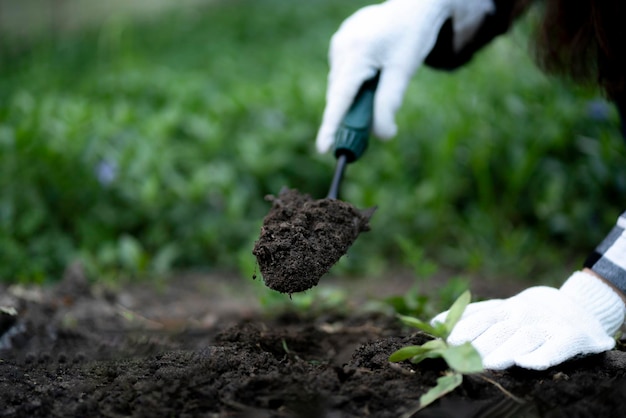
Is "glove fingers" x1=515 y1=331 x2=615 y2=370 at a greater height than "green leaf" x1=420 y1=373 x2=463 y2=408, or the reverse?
"glove fingers" x1=515 y1=331 x2=615 y2=370

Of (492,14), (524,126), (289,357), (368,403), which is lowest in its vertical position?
(368,403)

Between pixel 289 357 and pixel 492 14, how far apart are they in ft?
4.21

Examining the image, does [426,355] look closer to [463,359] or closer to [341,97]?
[463,359]

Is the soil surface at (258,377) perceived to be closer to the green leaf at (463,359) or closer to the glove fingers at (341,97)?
the green leaf at (463,359)

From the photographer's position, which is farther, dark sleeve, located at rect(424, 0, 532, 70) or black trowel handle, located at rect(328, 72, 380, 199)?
dark sleeve, located at rect(424, 0, 532, 70)

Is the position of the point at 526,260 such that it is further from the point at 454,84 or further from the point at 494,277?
the point at 454,84

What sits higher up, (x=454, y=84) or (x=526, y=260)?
(x=454, y=84)

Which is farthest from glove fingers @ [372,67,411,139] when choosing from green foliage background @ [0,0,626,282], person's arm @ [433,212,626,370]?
green foliage background @ [0,0,626,282]

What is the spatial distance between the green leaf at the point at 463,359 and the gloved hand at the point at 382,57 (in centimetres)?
76

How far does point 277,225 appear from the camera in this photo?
1.47 metres

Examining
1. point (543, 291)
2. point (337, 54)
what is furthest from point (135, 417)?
point (337, 54)

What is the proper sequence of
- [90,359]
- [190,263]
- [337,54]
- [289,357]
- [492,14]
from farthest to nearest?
[190,263] → [492,14] → [337,54] → [90,359] → [289,357]

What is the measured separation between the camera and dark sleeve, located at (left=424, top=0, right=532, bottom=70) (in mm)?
2098

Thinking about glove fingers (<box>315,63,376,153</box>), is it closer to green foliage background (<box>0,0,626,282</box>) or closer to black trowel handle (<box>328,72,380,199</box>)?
black trowel handle (<box>328,72,380,199</box>)
